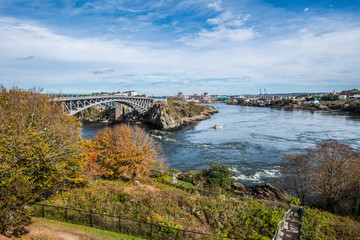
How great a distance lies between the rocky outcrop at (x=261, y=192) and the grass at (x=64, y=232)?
501 inches

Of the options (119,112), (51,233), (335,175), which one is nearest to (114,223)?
(51,233)

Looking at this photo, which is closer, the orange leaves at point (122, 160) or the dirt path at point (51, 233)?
the dirt path at point (51, 233)

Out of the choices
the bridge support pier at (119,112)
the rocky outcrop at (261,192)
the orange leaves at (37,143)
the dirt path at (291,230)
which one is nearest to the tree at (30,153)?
the orange leaves at (37,143)

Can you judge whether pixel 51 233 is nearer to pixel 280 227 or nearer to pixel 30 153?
pixel 30 153

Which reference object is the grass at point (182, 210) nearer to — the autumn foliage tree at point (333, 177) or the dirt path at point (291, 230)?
the dirt path at point (291, 230)

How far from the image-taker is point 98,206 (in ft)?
38.0

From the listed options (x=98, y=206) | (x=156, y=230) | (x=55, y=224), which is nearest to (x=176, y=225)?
(x=156, y=230)

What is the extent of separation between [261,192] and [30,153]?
18296 mm

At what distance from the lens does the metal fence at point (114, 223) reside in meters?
9.59

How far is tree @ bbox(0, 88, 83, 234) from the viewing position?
920 centimetres

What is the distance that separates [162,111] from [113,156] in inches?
1856

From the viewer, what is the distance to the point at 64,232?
31.8ft

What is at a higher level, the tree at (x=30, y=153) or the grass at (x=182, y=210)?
the tree at (x=30, y=153)

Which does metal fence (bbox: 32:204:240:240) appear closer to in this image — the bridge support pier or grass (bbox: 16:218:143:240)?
grass (bbox: 16:218:143:240)
